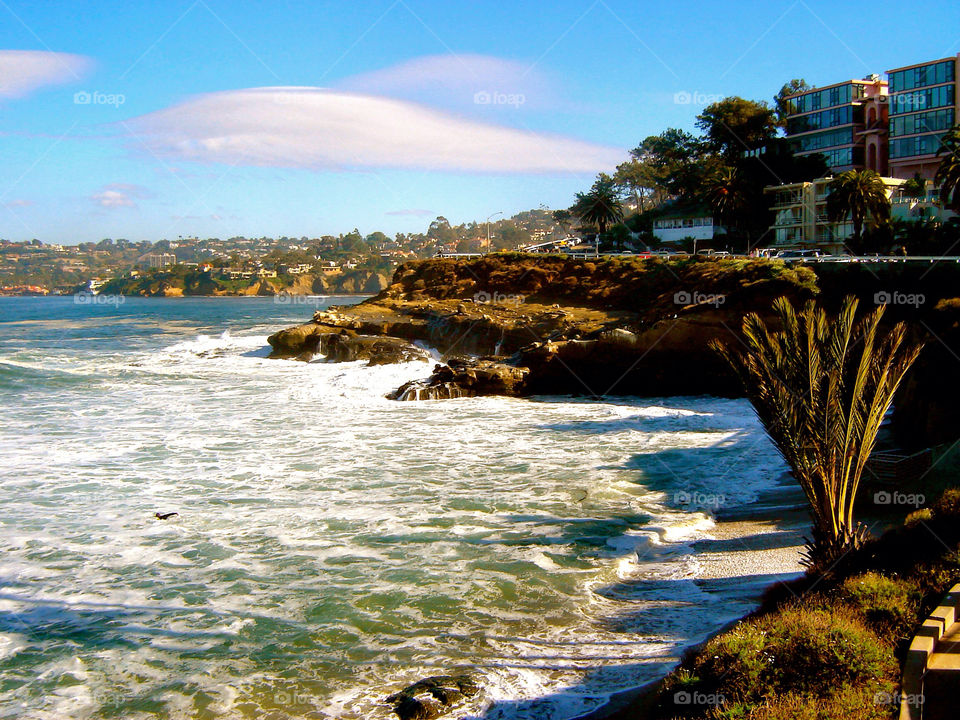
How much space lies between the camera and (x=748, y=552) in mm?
14008

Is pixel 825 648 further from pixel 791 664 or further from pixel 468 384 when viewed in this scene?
pixel 468 384

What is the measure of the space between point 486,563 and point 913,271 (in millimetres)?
23561

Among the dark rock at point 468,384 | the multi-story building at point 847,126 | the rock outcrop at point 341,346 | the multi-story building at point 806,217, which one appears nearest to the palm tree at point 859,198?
the multi-story building at point 806,217

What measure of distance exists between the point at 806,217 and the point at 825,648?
59972mm

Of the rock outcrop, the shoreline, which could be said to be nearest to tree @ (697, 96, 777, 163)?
the rock outcrop

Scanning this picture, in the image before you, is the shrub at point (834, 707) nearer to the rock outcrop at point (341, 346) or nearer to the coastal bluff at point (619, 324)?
the coastal bluff at point (619, 324)

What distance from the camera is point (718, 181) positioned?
60656mm

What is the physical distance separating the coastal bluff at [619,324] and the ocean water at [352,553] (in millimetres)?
3539

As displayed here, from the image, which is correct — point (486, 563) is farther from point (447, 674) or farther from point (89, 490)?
point (89, 490)

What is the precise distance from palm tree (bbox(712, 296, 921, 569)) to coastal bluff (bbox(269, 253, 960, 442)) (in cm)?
827

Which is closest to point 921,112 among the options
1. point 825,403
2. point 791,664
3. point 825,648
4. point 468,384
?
point 468,384

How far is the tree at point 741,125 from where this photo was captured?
76.2 meters

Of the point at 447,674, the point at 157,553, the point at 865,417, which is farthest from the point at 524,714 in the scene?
the point at 157,553

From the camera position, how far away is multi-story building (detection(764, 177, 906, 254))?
5856cm
